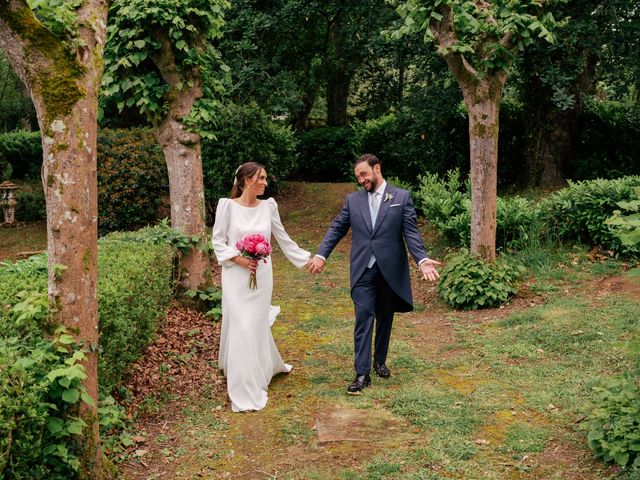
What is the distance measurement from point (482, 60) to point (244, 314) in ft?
17.0

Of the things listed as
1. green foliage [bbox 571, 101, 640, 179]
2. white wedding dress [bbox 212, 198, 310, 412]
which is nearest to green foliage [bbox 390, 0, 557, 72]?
white wedding dress [bbox 212, 198, 310, 412]

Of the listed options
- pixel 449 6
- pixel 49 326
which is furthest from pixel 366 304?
pixel 449 6

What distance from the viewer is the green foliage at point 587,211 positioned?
10523mm

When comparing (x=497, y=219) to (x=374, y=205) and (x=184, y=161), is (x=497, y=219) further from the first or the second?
(x=184, y=161)

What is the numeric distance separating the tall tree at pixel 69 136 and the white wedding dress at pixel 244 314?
183 cm

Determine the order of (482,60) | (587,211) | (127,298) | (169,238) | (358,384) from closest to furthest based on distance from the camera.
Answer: (127,298)
(358,384)
(169,238)
(482,60)
(587,211)

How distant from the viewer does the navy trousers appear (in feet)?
21.1

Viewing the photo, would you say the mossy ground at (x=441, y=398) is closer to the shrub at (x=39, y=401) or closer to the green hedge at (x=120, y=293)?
the green hedge at (x=120, y=293)

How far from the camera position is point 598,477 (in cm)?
455

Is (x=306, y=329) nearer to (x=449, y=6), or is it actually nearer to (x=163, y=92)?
(x=163, y=92)

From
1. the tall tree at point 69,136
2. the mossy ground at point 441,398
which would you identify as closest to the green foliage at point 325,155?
the mossy ground at point 441,398

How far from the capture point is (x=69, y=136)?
14.5ft

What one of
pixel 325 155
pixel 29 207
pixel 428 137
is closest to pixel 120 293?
pixel 428 137

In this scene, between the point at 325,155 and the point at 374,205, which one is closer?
the point at 374,205
